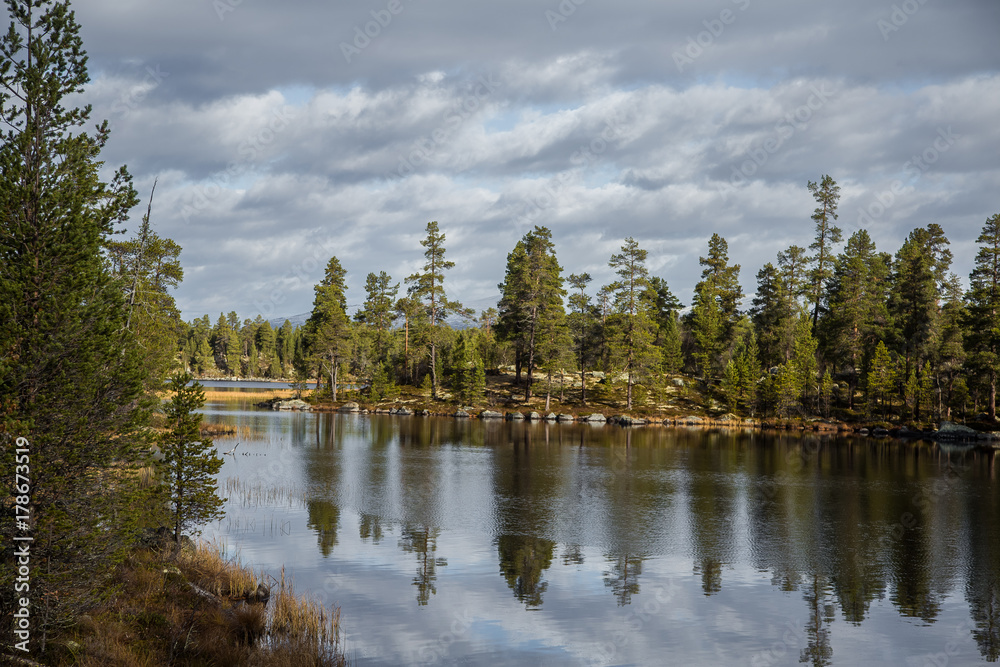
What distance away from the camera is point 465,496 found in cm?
3419

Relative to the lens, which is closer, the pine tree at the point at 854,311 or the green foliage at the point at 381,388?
the pine tree at the point at 854,311

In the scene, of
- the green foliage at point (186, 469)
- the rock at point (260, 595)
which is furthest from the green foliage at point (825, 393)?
the rock at point (260, 595)

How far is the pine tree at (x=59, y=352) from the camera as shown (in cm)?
1181

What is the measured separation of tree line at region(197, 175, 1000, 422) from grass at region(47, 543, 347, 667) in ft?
234

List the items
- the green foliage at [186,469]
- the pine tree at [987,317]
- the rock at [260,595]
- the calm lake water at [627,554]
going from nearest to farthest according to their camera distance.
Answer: the calm lake water at [627,554] → the rock at [260,595] → the green foliage at [186,469] → the pine tree at [987,317]

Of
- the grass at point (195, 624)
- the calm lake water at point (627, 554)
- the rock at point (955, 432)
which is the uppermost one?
the grass at point (195, 624)

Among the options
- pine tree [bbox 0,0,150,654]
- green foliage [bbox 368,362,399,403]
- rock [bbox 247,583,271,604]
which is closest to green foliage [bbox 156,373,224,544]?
rock [bbox 247,583,271,604]

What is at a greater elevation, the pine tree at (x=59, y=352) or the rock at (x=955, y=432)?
the pine tree at (x=59, y=352)

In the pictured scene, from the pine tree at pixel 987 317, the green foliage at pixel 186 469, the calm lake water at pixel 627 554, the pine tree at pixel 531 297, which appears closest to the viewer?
the calm lake water at pixel 627 554

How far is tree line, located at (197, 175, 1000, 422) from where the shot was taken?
270 feet

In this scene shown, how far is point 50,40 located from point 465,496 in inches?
1027

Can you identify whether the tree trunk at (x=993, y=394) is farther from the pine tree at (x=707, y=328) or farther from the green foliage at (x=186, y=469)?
the green foliage at (x=186, y=469)

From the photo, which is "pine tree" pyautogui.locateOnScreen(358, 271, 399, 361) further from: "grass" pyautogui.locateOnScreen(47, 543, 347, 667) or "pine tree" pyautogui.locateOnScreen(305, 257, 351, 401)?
"grass" pyautogui.locateOnScreen(47, 543, 347, 667)

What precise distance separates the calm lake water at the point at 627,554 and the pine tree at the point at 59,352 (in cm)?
631
